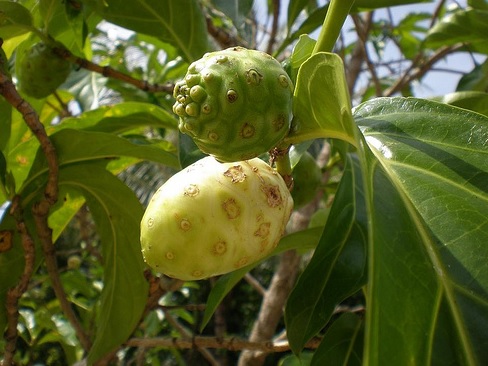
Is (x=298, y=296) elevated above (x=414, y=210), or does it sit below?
below

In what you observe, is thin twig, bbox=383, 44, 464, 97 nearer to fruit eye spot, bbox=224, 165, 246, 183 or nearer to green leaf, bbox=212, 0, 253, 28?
green leaf, bbox=212, 0, 253, 28

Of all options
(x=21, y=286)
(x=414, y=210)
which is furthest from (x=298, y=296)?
(x=21, y=286)

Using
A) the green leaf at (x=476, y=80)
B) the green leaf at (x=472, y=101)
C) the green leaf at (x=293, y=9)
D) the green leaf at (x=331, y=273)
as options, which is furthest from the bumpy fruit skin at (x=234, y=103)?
the green leaf at (x=476, y=80)

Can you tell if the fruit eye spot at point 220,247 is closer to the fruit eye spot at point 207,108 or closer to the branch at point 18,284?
the fruit eye spot at point 207,108

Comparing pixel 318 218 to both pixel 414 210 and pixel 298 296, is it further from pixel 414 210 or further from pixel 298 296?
pixel 414 210

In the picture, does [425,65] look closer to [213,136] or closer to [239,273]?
[239,273]

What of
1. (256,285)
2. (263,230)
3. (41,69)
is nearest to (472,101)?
(263,230)
